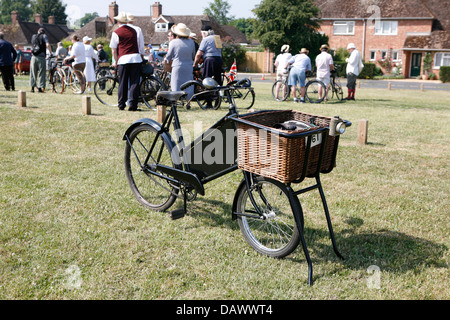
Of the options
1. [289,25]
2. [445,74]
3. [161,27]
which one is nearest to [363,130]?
[445,74]

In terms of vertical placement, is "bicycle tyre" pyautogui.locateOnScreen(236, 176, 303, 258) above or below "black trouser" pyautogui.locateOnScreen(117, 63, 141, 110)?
below

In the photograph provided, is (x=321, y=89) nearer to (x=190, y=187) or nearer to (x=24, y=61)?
(x=190, y=187)

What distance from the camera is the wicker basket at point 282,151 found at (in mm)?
3260

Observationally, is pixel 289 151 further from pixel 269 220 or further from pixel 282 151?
pixel 269 220

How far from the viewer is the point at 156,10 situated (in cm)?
6241

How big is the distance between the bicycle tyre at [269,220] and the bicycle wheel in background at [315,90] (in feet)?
39.2

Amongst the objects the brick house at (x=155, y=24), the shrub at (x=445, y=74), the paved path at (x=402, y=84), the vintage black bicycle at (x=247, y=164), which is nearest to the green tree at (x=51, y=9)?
the brick house at (x=155, y=24)

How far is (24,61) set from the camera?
89.0ft

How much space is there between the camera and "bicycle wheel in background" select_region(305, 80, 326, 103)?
1546 centimetres

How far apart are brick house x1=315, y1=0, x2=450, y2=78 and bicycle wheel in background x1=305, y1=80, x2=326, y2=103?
30.3 metres

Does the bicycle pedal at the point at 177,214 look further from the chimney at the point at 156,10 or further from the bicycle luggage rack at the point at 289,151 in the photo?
the chimney at the point at 156,10

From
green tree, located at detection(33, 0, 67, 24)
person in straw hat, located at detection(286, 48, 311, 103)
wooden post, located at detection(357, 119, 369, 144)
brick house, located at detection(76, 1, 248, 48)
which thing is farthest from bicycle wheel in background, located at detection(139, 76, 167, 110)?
green tree, located at detection(33, 0, 67, 24)

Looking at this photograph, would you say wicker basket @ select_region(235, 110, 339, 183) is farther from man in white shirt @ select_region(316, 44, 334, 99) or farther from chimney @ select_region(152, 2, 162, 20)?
chimney @ select_region(152, 2, 162, 20)
